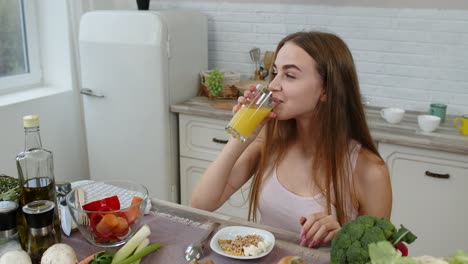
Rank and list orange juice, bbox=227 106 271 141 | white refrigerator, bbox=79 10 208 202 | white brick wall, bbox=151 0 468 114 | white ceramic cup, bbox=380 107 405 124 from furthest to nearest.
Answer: white refrigerator, bbox=79 10 208 202
white brick wall, bbox=151 0 468 114
white ceramic cup, bbox=380 107 405 124
orange juice, bbox=227 106 271 141

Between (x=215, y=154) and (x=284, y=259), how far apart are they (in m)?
1.66

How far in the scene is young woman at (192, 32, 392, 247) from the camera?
145 centimetres

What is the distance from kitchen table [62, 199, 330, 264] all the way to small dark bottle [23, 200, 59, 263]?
A: 9 cm

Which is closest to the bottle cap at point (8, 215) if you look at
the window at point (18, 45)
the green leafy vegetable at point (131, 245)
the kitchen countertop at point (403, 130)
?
the green leafy vegetable at point (131, 245)

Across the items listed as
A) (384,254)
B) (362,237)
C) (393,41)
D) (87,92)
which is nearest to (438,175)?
(393,41)

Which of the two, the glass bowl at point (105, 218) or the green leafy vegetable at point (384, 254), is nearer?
the green leafy vegetable at point (384, 254)

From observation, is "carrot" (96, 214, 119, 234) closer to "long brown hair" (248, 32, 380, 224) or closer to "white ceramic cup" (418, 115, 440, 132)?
"long brown hair" (248, 32, 380, 224)

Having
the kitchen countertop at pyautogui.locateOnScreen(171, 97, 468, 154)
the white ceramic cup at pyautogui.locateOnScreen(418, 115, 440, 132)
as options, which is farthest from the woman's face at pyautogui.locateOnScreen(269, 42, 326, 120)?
the white ceramic cup at pyautogui.locateOnScreen(418, 115, 440, 132)

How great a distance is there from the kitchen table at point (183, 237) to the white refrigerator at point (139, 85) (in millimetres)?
1350

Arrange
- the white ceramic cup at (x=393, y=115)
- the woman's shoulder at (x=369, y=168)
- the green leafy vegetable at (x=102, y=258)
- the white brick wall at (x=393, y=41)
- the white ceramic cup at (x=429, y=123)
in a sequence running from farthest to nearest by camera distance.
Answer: the white brick wall at (x=393, y=41) < the white ceramic cup at (x=393, y=115) < the white ceramic cup at (x=429, y=123) < the woman's shoulder at (x=369, y=168) < the green leafy vegetable at (x=102, y=258)

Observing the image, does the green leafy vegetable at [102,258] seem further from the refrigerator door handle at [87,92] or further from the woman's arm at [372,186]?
the refrigerator door handle at [87,92]

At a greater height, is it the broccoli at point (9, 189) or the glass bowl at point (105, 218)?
the broccoli at point (9, 189)

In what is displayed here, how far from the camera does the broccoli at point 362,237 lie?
906 millimetres

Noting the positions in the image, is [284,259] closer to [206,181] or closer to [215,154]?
[206,181]
